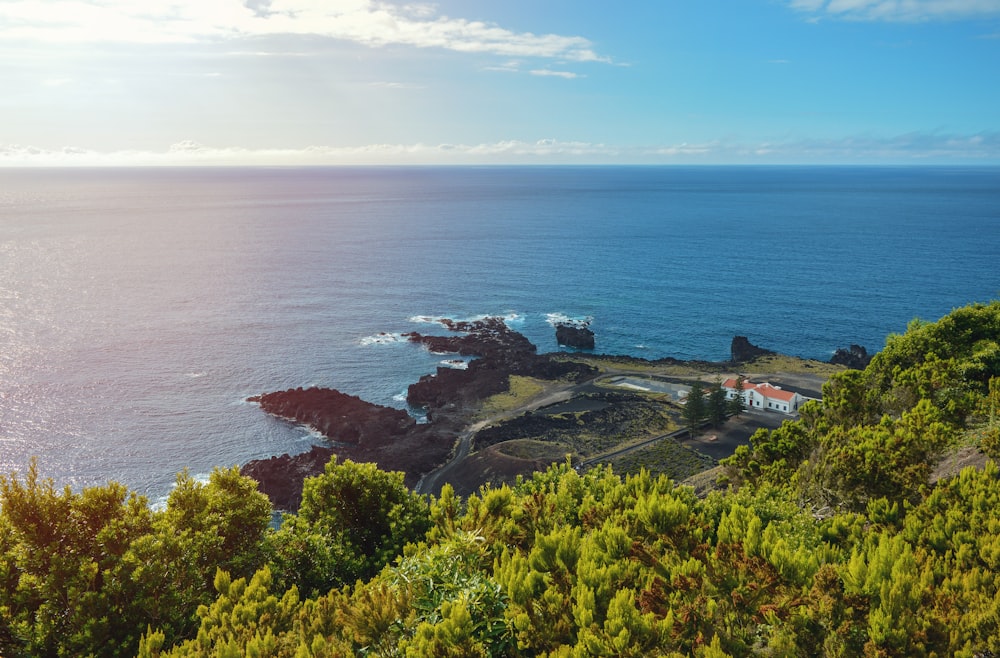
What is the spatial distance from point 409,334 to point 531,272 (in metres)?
50.5

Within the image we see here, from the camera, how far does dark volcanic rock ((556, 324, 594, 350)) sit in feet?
318

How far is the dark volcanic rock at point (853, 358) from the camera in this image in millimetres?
86106

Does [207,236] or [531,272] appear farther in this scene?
[207,236]

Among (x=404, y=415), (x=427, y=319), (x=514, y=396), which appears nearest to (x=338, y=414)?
(x=404, y=415)

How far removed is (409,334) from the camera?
99000 mm

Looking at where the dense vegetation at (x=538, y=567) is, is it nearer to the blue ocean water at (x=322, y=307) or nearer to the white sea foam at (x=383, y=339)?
the blue ocean water at (x=322, y=307)

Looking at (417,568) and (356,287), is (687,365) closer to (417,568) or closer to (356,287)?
(356,287)

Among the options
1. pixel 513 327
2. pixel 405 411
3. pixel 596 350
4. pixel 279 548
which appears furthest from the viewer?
pixel 513 327

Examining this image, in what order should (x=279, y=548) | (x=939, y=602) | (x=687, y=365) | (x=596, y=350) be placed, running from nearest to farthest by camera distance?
1. (x=939, y=602)
2. (x=279, y=548)
3. (x=687, y=365)
4. (x=596, y=350)

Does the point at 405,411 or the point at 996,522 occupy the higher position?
the point at 996,522

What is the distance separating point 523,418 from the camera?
7131 cm

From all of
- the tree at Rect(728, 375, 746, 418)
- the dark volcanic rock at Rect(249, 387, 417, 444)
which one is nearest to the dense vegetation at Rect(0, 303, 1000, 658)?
the tree at Rect(728, 375, 746, 418)

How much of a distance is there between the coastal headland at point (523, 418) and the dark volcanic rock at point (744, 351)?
0.24 metres

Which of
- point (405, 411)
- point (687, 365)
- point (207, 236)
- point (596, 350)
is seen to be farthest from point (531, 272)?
point (207, 236)
